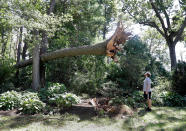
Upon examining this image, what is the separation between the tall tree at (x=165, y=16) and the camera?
14.9 meters

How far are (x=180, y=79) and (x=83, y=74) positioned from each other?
5.63 meters

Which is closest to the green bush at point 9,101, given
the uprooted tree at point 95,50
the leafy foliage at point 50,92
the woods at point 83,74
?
the woods at point 83,74

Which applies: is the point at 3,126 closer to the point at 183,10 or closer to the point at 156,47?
the point at 183,10

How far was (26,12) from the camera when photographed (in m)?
8.06

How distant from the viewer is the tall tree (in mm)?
14938

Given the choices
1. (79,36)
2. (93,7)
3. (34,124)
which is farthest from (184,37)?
(34,124)

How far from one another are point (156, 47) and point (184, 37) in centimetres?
1839

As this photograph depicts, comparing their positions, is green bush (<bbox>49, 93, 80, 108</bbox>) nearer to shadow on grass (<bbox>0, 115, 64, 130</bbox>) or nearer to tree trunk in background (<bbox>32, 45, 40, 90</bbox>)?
shadow on grass (<bbox>0, 115, 64, 130</bbox>)

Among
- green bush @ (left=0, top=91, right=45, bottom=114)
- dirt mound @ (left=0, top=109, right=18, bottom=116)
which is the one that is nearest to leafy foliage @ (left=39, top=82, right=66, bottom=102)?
green bush @ (left=0, top=91, right=45, bottom=114)

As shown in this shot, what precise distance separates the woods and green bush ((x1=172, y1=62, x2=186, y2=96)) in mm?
47

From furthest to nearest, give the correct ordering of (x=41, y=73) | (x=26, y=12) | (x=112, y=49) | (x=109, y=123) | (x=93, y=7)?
(x=93, y=7) → (x=41, y=73) → (x=26, y=12) → (x=112, y=49) → (x=109, y=123)

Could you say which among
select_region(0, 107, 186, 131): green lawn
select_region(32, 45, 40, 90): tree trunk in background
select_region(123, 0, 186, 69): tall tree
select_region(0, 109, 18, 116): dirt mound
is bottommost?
select_region(0, 107, 186, 131): green lawn

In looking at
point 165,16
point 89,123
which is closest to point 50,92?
point 89,123

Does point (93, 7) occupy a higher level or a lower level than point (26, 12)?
higher
